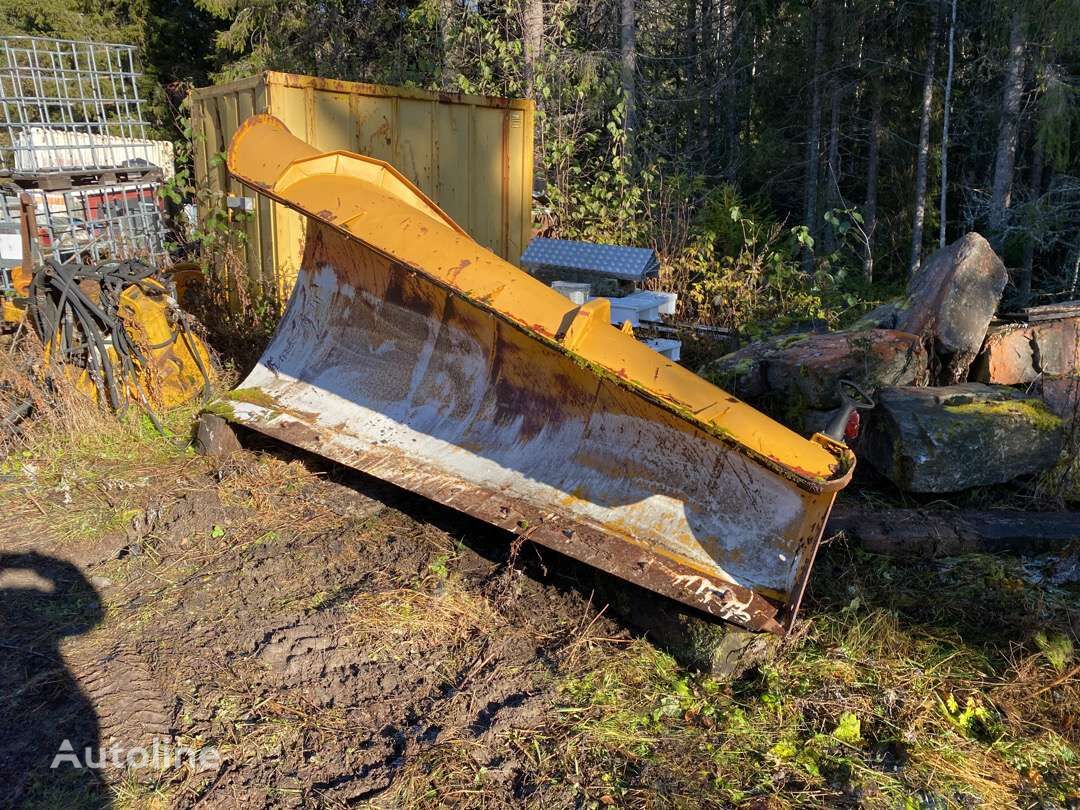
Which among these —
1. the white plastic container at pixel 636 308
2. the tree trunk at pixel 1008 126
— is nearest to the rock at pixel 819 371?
the white plastic container at pixel 636 308

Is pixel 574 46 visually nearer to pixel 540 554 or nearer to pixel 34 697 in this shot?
pixel 540 554

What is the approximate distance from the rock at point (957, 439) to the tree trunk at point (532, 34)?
7.68 metres

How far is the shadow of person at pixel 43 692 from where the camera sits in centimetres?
229

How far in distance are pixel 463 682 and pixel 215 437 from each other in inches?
92.3

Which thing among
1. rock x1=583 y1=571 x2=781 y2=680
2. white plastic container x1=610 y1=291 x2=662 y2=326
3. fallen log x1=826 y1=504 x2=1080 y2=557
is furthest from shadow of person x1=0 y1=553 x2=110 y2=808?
white plastic container x1=610 y1=291 x2=662 y2=326

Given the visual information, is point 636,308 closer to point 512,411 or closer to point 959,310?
point 959,310

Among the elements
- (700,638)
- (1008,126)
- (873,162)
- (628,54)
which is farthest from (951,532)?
(873,162)

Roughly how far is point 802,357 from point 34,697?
402 cm

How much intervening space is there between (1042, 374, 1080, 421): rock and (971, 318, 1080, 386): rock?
20 centimetres

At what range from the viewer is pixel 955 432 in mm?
3998

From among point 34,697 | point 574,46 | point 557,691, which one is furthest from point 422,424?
point 574,46

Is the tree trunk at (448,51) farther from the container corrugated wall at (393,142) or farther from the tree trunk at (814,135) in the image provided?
the tree trunk at (814,135)

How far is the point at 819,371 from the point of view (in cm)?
454
